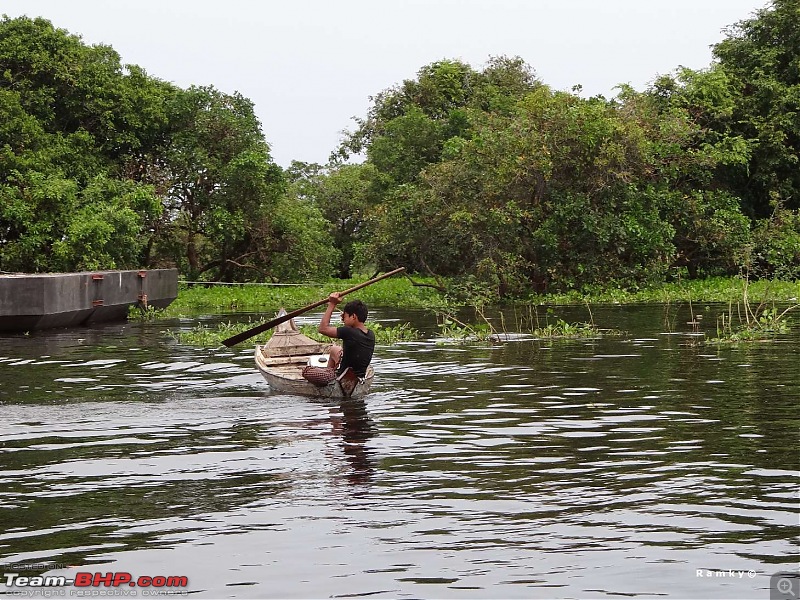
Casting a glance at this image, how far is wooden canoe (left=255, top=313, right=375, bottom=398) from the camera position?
15.4 m

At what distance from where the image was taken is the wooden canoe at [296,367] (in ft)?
50.5

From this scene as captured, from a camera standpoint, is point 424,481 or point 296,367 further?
point 296,367

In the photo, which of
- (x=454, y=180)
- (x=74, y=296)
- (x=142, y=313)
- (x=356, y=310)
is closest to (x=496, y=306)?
(x=454, y=180)

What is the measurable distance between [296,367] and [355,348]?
2.76 m

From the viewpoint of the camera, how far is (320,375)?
1537 centimetres

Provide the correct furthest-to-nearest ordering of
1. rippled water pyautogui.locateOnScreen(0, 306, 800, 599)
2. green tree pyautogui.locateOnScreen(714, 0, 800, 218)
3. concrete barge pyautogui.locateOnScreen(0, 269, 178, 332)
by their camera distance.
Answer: green tree pyautogui.locateOnScreen(714, 0, 800, 218), concrete barge pyautogui.locateOnScreen(0, 269, 178, 332), rippled water pyautogui.locateOnScreen(0, 306, 800, 599)

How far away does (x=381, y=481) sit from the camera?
33.0ft

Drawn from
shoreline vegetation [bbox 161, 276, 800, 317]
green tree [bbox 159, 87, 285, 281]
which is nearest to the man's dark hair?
shoreline vegetation [bbox 161, 276, 800, 317]

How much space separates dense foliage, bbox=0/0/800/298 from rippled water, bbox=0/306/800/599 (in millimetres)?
18399

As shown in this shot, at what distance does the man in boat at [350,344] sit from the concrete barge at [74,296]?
1436cm

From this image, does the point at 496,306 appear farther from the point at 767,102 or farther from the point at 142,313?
the point at 767,102

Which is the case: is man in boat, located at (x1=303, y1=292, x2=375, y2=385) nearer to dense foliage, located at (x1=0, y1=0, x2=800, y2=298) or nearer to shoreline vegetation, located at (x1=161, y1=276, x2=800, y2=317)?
shoreline vegetation, located at (x1=161, y1=276, x2=800, y2=317)
